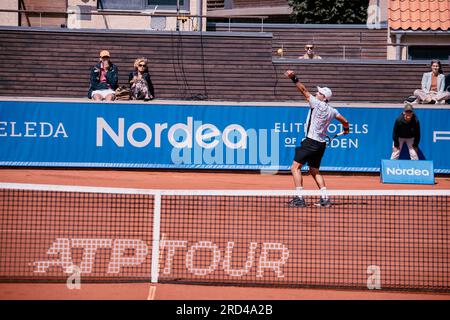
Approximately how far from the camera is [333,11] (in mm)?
30375

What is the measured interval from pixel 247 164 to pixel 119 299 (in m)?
10.8

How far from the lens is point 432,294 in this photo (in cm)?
877

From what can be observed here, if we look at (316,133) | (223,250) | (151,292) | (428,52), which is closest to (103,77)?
(316,133)

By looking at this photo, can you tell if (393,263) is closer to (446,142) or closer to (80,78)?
(446,142)

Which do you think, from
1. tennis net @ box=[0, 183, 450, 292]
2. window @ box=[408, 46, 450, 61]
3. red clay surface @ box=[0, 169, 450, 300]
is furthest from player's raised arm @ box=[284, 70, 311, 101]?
window @ box=[408, 46, 450, 61]

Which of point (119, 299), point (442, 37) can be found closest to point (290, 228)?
point (119, 299)

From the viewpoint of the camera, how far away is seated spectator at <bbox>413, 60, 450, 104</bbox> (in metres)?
19.8

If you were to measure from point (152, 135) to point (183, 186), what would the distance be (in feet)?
8.39

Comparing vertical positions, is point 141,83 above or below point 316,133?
above

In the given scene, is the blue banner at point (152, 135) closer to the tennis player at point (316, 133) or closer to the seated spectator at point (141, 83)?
the seated spectator at point (141, 83)

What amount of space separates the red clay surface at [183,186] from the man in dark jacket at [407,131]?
2.80ft

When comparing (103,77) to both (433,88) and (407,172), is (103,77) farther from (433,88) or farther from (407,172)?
(433,88)

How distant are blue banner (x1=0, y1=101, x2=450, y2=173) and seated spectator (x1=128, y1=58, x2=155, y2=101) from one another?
2.91ft

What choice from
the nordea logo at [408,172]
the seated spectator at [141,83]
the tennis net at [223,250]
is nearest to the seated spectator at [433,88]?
the nordea logo at [408,172]
